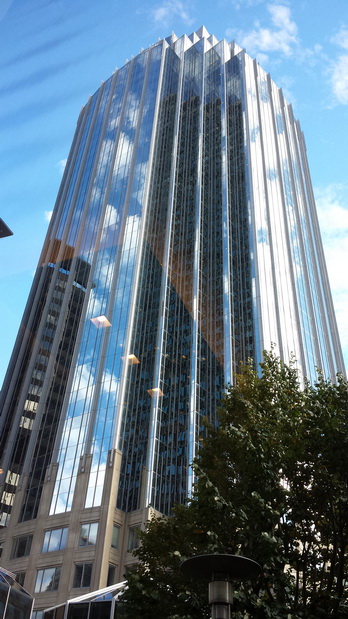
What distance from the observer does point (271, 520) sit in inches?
685

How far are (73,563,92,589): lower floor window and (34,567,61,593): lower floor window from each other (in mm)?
1811

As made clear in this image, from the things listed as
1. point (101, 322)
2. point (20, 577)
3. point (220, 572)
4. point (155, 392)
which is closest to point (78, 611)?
point (20, 577)

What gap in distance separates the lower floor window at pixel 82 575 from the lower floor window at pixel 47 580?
5.94ft

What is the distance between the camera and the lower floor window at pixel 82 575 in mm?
46312

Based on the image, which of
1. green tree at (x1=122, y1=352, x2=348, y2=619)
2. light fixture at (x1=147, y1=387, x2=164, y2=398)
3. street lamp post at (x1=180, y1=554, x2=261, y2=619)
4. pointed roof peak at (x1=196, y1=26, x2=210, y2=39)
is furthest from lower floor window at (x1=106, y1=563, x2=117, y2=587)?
pointed roof peak at (x1=196, y1=26, x2=210, y2=39)

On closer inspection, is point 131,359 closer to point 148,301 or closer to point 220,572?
point 148,301

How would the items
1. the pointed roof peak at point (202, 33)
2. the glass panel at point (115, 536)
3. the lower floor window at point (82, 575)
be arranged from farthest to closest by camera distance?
the pointed roof peak at point (202, 33)
the glass panel at point (115, 536)
the lower floor window at point (82, 575)

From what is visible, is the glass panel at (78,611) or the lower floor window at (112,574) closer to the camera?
the glass panel at (78,611)

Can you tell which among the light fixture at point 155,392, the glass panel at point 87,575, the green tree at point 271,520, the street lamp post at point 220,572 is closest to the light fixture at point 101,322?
the light fixture at point 155,392

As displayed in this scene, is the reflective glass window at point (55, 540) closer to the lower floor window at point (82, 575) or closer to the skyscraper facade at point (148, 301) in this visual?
the skyscraper facade at point (148, 301)

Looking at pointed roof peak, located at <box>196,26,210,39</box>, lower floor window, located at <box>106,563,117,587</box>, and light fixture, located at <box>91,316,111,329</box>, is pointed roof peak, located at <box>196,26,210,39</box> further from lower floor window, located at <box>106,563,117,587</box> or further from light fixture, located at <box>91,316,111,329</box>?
lower floor window, located at <box>106,563,117,587</box>

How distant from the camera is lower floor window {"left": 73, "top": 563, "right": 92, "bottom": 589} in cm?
4631

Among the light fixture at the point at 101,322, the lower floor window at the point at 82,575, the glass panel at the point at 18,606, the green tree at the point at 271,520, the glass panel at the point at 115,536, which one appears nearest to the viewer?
the green tree at the point at 271,520

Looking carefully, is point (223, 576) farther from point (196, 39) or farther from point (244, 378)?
point (196, 39)
